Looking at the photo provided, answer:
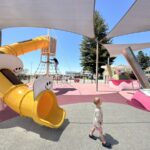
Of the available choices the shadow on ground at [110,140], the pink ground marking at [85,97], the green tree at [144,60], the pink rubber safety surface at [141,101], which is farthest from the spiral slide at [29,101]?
the green tree at [144,60]

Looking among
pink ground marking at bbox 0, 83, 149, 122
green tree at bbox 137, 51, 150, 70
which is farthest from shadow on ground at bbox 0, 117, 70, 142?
green tree at bbox 137, 51, 150, 70

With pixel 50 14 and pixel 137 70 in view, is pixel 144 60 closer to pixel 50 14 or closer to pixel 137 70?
pixel 137 70

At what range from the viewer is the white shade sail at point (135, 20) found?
952cm

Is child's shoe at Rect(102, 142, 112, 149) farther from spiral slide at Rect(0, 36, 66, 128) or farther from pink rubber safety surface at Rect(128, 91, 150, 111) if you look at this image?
pink rubber safety surface at Rect(128, 91, 150, 111)

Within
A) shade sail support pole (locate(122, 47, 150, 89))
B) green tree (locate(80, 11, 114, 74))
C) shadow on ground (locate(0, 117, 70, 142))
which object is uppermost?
green tree (locate(80, 11, 114, 74))

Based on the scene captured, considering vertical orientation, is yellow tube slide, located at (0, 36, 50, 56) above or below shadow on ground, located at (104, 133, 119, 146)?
above

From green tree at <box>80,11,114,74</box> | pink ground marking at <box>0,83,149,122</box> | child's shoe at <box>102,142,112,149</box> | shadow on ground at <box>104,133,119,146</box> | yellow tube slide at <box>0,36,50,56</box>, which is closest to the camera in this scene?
child's shoe at <box>102,142,112,149</box>

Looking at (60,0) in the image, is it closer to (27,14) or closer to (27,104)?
(27,14)

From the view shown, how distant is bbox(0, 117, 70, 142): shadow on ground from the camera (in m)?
5.53

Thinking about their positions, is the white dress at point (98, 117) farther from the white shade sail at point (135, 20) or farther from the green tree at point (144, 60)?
the green tree at point (144, 60)

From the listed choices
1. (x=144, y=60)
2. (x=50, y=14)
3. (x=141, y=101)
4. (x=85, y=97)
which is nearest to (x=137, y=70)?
(x=141, y=101)

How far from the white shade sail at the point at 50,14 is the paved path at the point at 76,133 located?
4612 millimetres

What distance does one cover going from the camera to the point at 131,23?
37.3ft

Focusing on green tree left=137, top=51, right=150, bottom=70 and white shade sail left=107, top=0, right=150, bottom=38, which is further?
green tree left=137, top=51, right=150, bottom=70
